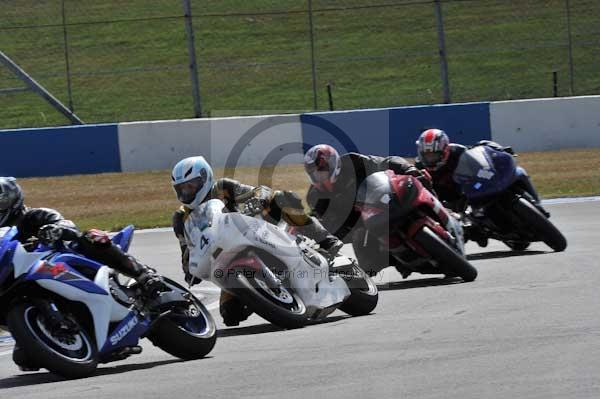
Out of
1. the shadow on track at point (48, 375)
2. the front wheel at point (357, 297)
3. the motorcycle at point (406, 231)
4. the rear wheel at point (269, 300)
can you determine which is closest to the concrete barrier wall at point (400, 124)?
the motorcycle at point (406, 231)

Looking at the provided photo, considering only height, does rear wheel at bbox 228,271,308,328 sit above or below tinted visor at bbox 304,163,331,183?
below

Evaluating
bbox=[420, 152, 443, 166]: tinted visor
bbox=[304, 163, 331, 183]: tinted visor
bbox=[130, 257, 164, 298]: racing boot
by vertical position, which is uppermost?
bbox=[304, 163, 331, 183]: tinted visor

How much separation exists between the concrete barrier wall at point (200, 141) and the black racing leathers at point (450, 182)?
7.86m

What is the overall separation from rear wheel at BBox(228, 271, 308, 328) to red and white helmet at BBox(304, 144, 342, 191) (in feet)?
5.34

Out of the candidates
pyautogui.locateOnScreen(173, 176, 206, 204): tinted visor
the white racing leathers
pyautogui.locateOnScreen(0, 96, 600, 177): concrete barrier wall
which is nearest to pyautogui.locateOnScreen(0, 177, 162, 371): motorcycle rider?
the white racing leathers

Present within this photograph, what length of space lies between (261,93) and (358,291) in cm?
1538

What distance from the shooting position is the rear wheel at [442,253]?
33.4 feet

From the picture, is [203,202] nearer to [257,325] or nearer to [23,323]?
[257,325]

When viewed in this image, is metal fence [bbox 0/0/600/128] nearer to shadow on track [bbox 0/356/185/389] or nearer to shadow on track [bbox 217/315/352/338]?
shadow on track [bbox 217/315/352/338]

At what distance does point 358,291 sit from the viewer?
30.7ft

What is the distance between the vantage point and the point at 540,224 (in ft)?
38.9

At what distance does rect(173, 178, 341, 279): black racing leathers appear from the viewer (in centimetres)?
911

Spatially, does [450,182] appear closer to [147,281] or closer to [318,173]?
[318,173]

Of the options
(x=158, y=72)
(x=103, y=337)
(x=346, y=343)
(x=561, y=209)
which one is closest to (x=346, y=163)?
(x=346, y=343)
